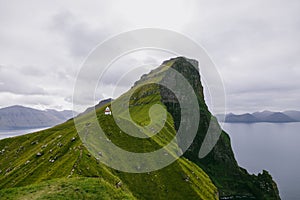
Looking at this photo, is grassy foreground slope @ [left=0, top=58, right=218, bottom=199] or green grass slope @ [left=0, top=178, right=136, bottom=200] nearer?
green grass slope @ [left=0, top=178, right=136, bottom=200]

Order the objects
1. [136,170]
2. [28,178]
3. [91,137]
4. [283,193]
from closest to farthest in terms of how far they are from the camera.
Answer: [28,178] < [136,170] < [91,137] < [283,193]

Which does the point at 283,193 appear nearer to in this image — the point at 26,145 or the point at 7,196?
the point at 26,145

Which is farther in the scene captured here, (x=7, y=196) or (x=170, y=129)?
(x=170, y=129)

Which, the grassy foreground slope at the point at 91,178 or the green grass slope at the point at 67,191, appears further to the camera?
the grassy foreground slope at the point at 91,178

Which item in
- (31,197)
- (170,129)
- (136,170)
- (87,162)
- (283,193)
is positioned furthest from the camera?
(283,193)

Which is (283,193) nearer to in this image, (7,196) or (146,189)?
(146,189)

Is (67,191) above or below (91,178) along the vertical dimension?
below

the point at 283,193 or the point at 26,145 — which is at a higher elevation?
the point at 26,145

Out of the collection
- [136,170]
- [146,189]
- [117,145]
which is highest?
[117,145]

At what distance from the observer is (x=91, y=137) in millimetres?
85875

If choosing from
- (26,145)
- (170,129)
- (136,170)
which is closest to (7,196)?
(136,170)

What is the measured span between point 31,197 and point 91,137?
165 ft

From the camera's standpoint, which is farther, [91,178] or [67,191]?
[91,178]

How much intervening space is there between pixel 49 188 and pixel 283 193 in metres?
204
